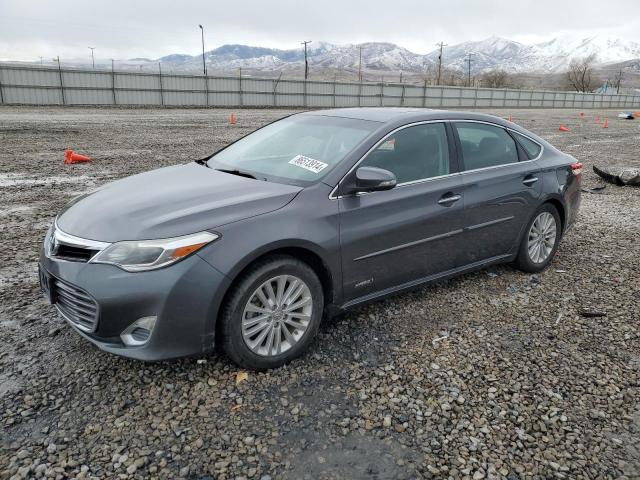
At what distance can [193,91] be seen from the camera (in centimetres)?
3694

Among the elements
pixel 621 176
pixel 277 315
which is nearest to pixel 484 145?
pixel 277 315

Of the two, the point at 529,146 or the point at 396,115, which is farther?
the point at 529,146

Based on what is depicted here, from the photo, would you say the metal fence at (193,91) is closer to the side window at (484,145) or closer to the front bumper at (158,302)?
the side window at (484,145)

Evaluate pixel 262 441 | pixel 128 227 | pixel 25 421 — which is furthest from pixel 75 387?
pixel 262 441

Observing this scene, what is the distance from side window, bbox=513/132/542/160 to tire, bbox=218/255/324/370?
2846 mm

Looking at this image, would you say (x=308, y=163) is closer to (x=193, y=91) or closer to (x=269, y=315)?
(x=269, y=315)

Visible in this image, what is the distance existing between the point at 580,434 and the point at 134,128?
18.9m

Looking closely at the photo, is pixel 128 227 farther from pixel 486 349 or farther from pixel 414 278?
pixel 486 349

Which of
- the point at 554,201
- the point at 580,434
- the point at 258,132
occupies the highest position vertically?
the point at 258,132

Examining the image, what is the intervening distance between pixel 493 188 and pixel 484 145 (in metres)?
0.44

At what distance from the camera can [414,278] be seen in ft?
13.5

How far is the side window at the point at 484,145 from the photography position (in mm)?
4523

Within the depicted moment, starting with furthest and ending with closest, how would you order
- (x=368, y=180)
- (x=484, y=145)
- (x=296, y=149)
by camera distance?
(x=484, y=145), (x=296, y=149), (x=368, y=180)

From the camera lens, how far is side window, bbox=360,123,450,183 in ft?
12.9
